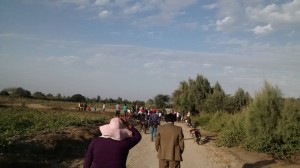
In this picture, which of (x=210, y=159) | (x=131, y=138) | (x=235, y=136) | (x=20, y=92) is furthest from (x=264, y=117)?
(x=20, y=92)

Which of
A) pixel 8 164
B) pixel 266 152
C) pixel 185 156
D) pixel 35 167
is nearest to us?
pixel 8 164

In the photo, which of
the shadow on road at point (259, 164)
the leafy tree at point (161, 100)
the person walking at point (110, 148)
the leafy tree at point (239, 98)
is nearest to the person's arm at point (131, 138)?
the person walking at point (110, 148)

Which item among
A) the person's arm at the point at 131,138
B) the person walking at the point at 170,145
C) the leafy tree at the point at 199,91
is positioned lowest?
the person walking at the point at 170,145

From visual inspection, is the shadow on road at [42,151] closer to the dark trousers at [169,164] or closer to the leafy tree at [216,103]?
the dark trousers at [169,164]

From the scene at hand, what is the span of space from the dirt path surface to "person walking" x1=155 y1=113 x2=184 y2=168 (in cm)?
497

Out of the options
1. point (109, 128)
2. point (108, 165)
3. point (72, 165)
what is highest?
A: point (109, 128)

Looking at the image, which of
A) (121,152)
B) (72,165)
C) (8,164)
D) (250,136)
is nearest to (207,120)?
(250,136)

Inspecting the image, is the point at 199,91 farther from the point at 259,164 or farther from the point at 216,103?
the point at 259,164

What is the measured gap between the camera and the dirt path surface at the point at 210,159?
15242mm

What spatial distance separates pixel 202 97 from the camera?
2279 inches

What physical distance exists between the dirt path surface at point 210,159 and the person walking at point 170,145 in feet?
16.3

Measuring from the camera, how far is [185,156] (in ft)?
56.5

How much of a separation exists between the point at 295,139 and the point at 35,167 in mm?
11794

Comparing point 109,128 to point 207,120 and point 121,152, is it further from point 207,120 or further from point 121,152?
point 207,120
